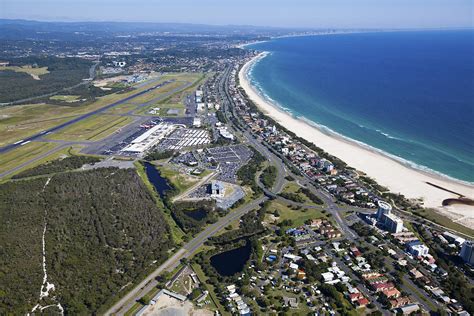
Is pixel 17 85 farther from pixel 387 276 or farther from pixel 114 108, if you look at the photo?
pixel 387 276

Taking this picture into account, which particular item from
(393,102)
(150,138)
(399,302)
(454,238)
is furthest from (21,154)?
(393,102)

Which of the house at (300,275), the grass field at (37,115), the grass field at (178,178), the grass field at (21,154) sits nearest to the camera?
the house at (300,275)

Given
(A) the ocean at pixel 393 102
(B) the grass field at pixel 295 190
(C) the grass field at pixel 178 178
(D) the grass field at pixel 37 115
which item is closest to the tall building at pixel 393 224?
(B) the grass field at pixel 295 190

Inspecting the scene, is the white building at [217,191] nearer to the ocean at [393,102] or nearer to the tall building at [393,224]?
the tall building at [393,224]

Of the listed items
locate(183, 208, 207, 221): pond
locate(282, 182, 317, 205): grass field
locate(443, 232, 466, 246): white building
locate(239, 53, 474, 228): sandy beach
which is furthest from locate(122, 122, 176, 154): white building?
locate(443, 232, 466, 246): white building

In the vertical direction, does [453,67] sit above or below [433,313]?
above

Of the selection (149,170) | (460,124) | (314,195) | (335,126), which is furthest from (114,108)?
(460,124)
